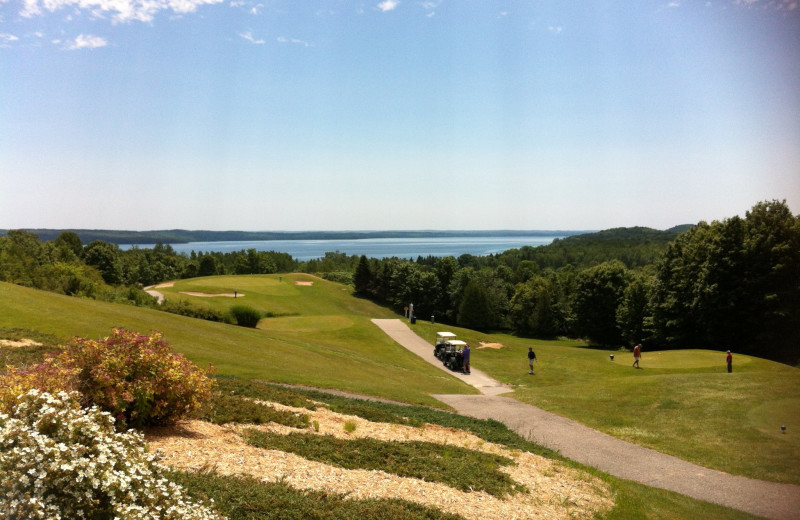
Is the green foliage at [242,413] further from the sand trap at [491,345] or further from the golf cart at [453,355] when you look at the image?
the sand trap at [491,345]

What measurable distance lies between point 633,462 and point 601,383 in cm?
1009

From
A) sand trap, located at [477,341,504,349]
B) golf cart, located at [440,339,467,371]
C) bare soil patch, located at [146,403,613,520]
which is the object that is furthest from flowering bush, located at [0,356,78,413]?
sand trap, located at [477,341,504,349]

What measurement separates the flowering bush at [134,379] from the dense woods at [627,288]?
24635mm

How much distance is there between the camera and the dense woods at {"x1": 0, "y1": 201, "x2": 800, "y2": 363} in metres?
32.2

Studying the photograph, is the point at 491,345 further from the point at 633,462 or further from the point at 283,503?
the point at 283,503

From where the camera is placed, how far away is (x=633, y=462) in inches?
433

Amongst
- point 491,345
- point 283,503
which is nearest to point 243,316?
point 491,345

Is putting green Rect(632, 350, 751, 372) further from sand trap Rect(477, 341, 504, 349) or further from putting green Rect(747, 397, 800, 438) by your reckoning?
sand trap Rect(477, 341, 504, 349)

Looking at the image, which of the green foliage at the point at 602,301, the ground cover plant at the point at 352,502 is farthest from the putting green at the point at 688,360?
the green foliage at the point at 602,301

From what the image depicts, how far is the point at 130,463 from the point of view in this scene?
14.5 feet

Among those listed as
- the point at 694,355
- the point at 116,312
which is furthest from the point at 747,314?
the point at 116,312

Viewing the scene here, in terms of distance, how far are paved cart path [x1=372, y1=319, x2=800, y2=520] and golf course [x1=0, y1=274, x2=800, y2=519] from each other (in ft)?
1.69

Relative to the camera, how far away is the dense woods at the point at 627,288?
32.2 m

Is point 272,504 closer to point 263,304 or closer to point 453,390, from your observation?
point 453,390
